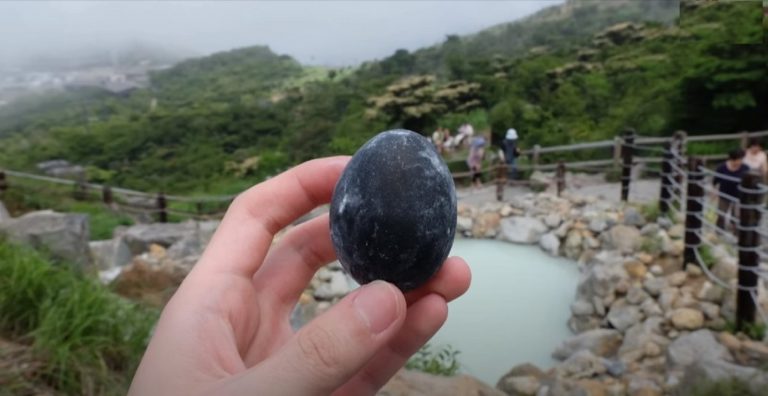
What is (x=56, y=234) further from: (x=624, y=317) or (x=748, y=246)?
(x=748, y=246)

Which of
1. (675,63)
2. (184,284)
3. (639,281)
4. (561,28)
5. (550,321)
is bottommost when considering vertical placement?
(550,321)

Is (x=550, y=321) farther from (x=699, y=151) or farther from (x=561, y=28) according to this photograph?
(x=561, y=28)

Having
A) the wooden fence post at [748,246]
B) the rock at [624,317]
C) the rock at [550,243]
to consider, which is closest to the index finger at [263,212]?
the wooden fence post at [748,246]

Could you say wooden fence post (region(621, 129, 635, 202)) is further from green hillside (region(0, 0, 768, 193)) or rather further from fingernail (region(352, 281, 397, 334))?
fingernail (region(352, 281, 397, 334))

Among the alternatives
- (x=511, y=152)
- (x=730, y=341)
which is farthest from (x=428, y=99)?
(x=730, y=341)

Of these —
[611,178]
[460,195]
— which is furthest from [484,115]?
[460,195]

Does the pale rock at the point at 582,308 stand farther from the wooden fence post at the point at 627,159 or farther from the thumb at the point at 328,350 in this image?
the thumb at the point at 328,350

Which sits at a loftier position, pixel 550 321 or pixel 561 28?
pixel 561 28
